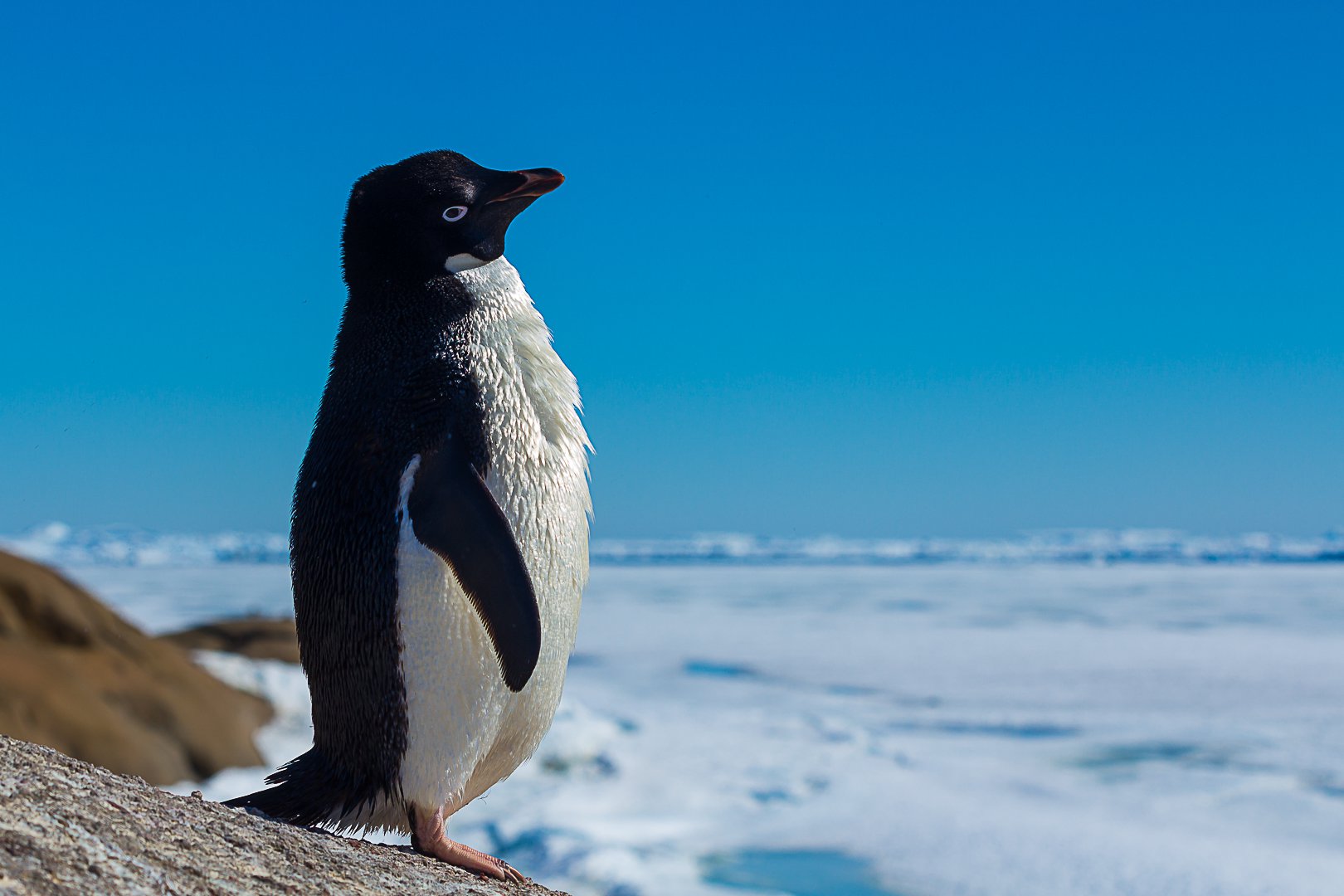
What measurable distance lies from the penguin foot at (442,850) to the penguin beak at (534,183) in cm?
148

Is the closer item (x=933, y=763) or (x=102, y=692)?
(x=102, y=692)

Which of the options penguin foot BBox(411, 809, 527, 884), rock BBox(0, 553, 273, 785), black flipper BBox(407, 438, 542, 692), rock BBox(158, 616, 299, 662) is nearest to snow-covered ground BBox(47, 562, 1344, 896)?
rock BBox(0, 553, 273, 785)

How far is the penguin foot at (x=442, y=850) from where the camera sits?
2.53 meters

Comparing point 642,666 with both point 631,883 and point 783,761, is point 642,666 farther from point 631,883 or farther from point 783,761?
point 631,883

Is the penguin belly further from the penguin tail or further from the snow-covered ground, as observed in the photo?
the snow-covered ground

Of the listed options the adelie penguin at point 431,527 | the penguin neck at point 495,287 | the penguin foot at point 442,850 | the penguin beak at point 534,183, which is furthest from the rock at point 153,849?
the penguin beak at point 534,183

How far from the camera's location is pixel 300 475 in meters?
2.75

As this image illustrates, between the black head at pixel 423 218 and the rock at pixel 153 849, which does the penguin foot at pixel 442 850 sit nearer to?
the rock at pixel 153 849

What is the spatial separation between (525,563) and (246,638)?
10.4 metres

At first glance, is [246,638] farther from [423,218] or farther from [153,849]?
[153,849]

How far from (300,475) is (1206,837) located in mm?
7595

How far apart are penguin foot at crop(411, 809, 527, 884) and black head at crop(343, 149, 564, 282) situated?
4.16 feet

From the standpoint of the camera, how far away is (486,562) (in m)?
2.46

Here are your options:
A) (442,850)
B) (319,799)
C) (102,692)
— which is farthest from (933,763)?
(319,799)
